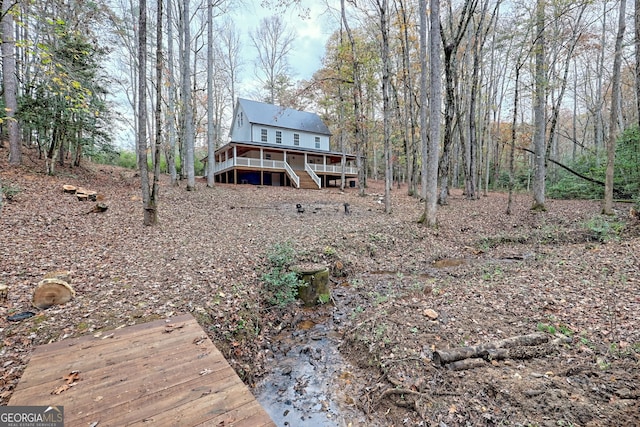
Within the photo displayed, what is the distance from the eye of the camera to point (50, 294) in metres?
3.69

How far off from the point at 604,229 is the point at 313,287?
8726mm

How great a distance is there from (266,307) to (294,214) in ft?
22.7

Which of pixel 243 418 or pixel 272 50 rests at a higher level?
pixel 272 50

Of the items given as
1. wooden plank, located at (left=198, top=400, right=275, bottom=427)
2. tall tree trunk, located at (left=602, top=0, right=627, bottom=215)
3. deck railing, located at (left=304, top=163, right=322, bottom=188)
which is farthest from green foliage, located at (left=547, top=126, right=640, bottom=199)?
wooden plank, located at (left=198, top=400, right=275, bottom=427)

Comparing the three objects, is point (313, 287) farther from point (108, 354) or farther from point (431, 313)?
point (108, 354)

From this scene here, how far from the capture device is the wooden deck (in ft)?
6.33

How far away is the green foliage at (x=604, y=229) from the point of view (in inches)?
301

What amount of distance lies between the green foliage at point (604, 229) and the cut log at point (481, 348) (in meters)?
6.41

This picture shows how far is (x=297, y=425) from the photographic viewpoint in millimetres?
2742

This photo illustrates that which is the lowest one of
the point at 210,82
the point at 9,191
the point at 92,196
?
the point at 92,196

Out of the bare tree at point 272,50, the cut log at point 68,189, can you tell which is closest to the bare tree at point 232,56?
the bare tree at point 272,50

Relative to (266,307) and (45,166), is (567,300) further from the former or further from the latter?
(45,166)

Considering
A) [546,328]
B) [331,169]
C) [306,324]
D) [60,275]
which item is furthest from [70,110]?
[331,169]

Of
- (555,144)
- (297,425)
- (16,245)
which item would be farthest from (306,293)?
(555,144)
